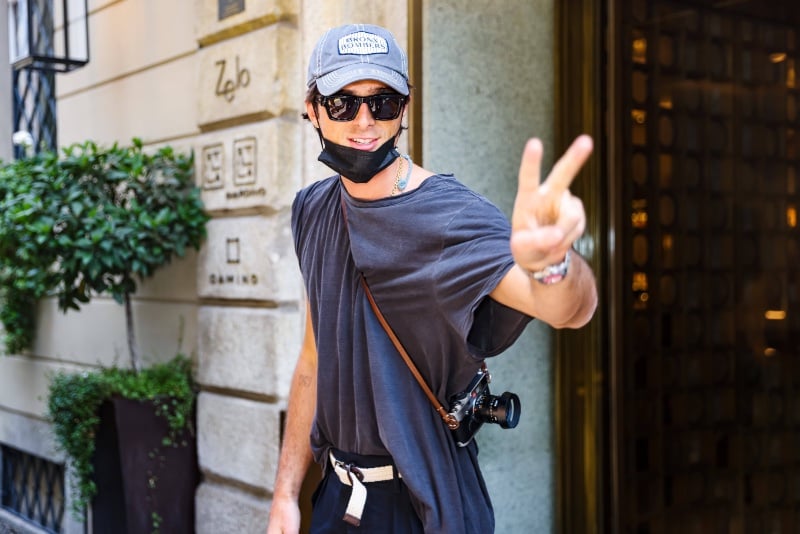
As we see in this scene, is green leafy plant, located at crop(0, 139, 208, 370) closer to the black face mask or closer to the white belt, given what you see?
the black face mask

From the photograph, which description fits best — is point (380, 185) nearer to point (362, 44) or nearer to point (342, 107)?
point (342, 107)

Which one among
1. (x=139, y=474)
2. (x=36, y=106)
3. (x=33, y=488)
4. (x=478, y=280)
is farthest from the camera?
(x=36, y=106)

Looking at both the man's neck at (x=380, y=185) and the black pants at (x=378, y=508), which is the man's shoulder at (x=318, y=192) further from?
the black pants at (x=378, y=508)

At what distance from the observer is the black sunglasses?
2262 mm

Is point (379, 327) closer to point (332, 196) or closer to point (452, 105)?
point (332, 196)

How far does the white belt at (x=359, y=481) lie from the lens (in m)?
2.24

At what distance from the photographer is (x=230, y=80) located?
4922 millimetres

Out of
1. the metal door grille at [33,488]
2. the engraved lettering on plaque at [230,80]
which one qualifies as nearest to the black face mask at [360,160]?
the engraved lettering on plaque at [230,80]

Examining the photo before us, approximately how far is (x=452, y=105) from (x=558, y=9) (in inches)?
28.0

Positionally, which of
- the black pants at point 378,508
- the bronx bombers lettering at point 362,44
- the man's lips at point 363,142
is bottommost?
the black pants at point 378,508

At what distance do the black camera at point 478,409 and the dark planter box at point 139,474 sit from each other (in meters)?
3.03

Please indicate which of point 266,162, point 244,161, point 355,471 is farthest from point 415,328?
point 244,161

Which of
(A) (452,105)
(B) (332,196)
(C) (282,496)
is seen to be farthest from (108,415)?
(B) (332,196)

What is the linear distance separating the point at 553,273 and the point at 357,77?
32.0 inches
